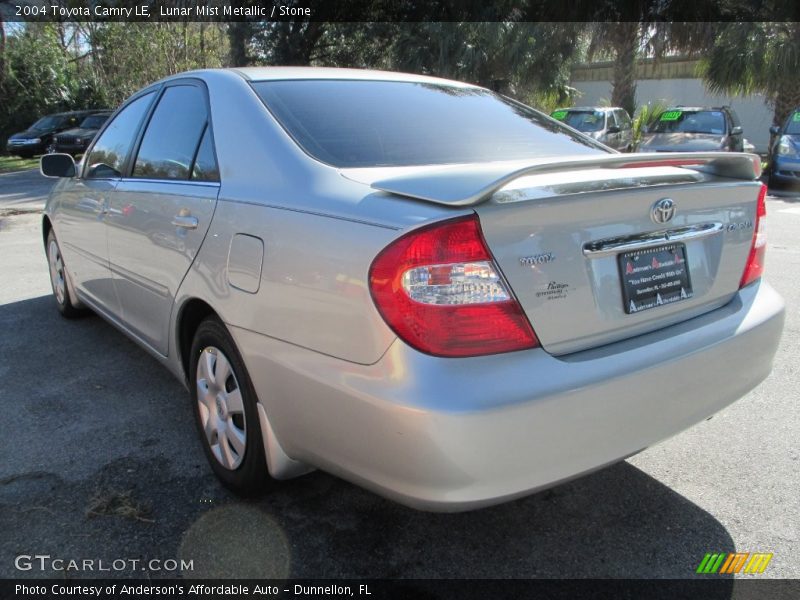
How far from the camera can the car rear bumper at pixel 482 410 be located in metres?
1.73

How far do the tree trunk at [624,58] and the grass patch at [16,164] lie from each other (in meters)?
18.0

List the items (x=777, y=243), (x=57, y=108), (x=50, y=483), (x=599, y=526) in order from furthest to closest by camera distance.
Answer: (x=57, y=108), (x=777, y=243), (x=50, y=483), (x=599, y=526)

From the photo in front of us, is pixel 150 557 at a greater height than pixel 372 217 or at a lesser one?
lesser

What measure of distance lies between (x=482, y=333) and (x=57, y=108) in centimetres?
3071

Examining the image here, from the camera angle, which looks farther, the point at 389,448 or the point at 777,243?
the point at 777,243

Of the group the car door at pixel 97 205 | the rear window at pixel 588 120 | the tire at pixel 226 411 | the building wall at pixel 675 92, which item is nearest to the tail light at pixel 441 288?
the tire at pixel 226 411

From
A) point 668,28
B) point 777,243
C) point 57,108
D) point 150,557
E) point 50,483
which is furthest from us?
point 57,108

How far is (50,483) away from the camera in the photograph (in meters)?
2.71

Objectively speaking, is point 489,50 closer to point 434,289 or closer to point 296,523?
point 296,523

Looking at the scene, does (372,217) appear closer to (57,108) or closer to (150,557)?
(150,557)

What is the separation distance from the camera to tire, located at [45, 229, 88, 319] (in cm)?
477

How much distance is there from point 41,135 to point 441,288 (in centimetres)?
2461

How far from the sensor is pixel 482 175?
6.17 feet

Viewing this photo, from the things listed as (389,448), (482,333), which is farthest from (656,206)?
(389,448)
